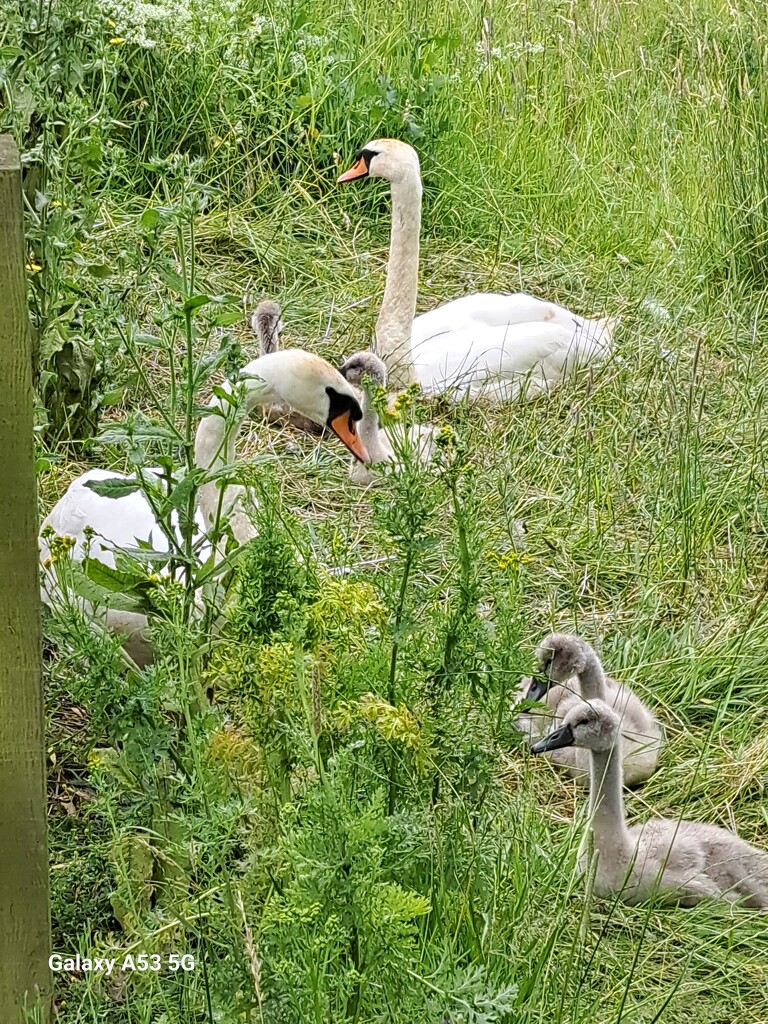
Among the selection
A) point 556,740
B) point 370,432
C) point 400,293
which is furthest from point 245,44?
point 556,740

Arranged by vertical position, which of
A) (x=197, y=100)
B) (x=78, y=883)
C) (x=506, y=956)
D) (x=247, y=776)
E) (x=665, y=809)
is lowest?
(x=665, y=809)

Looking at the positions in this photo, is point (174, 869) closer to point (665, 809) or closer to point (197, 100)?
point (665, 809)

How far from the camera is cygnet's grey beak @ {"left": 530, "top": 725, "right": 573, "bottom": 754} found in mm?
2994

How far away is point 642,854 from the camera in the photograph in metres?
2.97

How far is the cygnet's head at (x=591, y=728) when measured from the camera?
293 centimetres

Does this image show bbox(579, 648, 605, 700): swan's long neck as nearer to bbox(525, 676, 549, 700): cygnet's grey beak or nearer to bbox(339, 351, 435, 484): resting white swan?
bbox(525, 676, 549, 700): cygnet's grey beak

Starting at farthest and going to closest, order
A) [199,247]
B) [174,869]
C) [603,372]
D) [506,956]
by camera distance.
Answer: [199,247] → [603,372] → [174,869] → [506,956]

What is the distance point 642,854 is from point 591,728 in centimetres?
28

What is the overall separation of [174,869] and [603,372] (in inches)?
116

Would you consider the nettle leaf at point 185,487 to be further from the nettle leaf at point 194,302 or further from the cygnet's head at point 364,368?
the cygnet's head at point 364,368

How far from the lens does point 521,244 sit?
20.1 feet

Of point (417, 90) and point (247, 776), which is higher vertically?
point (417, 90)

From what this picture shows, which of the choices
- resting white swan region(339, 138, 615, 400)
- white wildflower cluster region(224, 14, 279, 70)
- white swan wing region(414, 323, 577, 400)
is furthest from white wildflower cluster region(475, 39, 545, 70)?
white swan wing region(414, 323, 577, 400)

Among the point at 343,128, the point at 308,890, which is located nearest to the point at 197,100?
the point at 343,128
